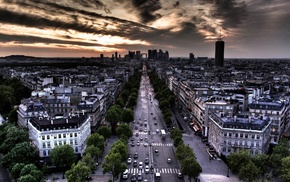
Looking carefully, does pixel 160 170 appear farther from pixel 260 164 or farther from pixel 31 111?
pixel 31 111

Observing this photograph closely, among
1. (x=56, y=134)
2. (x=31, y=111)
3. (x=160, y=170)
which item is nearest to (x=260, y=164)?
(x=160, y=170)

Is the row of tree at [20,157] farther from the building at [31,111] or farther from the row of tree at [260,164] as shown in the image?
the row of tree at [260,164]

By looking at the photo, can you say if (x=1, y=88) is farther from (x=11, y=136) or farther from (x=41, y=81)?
(x=11, y=136)

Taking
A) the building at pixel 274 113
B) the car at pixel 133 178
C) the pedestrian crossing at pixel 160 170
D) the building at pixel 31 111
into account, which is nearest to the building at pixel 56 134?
the building at pixel 31 111

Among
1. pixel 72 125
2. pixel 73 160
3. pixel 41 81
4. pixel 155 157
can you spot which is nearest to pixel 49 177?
pixel 73 160

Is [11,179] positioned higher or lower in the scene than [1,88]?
lower

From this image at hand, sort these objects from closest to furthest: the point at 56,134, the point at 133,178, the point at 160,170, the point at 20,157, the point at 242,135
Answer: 1. the point at 133,178
2. the point at 20,157
3. the point at 160,170
4. the point at 56,134
5. the point at 242,135
